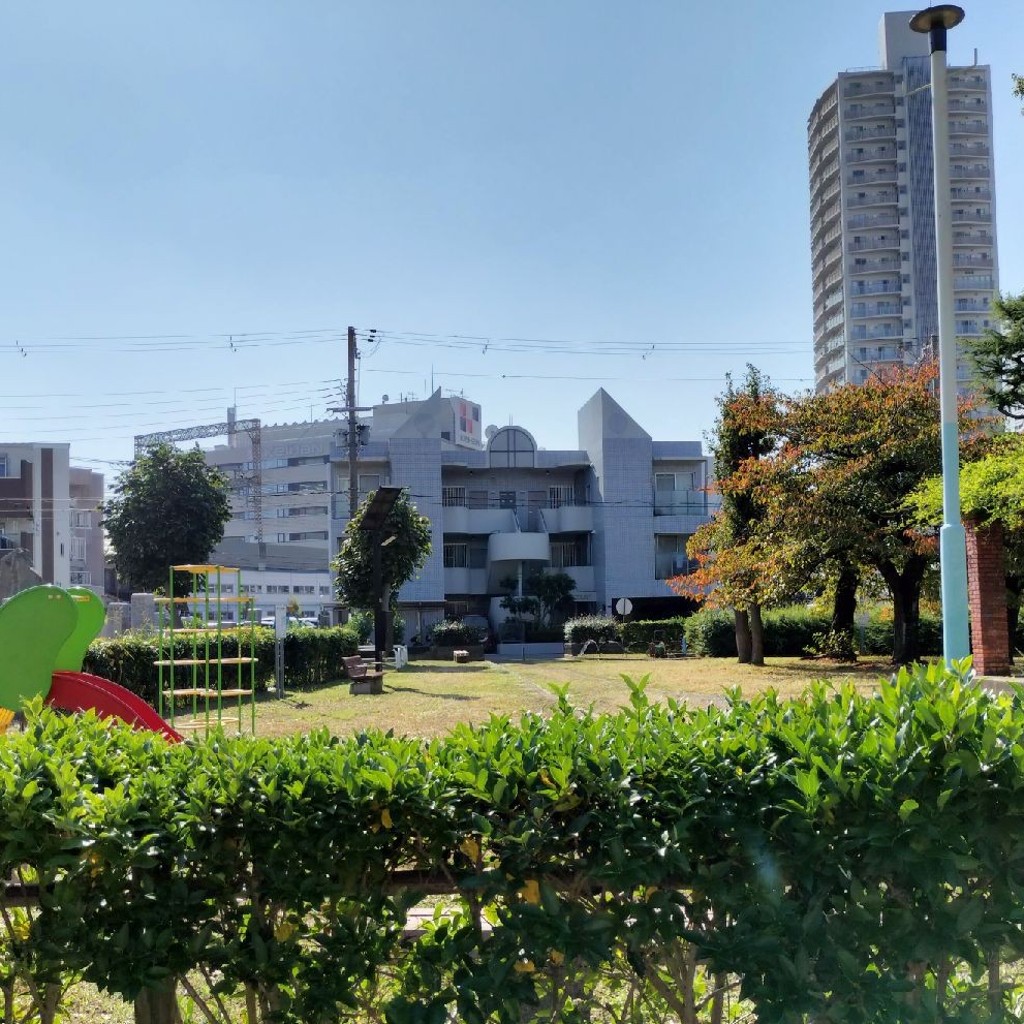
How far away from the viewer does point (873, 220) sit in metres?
85.8

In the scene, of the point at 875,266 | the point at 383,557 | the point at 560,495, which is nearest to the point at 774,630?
the point at 383,557

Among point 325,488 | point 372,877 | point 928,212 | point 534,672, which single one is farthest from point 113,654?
point 928,212

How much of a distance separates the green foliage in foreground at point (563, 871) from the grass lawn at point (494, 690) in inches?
340

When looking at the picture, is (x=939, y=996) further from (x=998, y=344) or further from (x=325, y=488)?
(x=325, y=488)

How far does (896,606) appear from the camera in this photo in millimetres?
23578

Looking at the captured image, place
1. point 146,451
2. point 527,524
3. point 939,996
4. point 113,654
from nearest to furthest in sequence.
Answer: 1. point 939,996
2. point 113,654
3. point 146,451
4. point 527,524

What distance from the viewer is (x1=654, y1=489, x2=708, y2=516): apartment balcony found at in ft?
161

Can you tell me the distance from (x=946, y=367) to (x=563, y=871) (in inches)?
329

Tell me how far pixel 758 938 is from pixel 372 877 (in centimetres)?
103

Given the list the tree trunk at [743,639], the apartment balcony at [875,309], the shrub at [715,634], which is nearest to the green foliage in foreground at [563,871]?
the tree trunk at [743,639]

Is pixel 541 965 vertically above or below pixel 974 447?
below

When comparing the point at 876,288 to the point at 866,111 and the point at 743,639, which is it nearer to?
the point at 866,111

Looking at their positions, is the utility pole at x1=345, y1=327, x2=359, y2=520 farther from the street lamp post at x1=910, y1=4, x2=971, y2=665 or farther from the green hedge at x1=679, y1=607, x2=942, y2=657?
the street lamp post at x1=910, y1=4, x2=971, y2=665

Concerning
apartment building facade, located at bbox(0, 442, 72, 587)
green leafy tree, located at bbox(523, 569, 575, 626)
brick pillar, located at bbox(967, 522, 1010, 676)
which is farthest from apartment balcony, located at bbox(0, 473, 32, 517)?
brick pillar, located at bbox(967, 522, 1010, 676)
